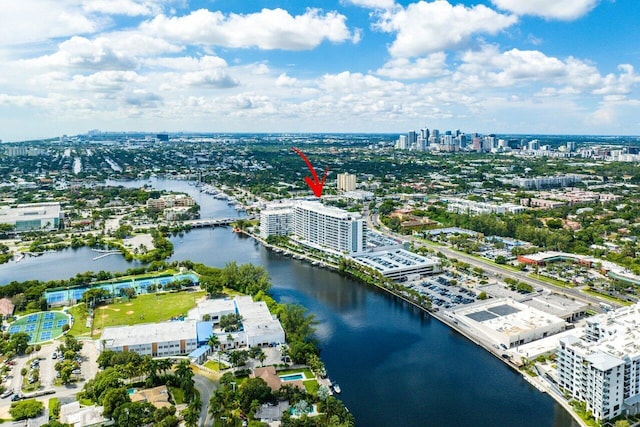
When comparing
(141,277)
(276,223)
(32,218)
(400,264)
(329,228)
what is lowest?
(141,277)

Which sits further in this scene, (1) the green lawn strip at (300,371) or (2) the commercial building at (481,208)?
(2) the commercial building at (481,208)

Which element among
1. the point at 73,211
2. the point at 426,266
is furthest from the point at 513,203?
the point at 73,211

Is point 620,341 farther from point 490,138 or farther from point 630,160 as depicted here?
point 490,138

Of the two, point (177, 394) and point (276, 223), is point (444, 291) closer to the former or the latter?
point (177, 394)

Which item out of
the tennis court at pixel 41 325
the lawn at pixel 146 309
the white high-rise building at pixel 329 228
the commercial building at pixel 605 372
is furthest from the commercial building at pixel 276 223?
the commercial building at pixel 605 372

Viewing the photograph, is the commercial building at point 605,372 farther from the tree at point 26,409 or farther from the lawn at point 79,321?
the lawn at point 79,321

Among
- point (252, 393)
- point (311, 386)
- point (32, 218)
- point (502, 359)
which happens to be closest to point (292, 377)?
point (311, 386)

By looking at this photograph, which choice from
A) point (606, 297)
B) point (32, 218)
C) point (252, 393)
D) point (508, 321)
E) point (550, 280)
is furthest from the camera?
point (32, 218)

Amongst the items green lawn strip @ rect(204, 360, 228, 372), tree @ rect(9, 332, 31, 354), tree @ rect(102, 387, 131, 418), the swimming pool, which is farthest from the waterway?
tree @ rect(9, 332, 31, 354)
